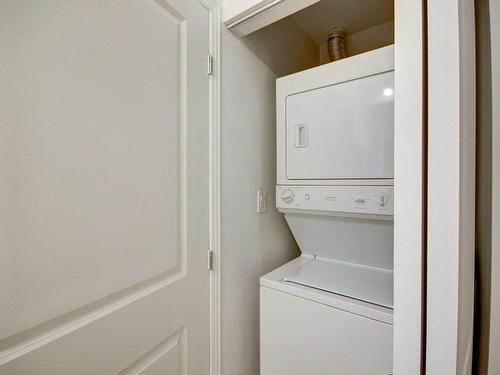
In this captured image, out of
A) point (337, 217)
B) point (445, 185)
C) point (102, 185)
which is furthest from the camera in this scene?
point (337, 217)

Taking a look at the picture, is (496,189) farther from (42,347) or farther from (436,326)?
(42,347)

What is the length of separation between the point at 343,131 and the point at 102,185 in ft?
4.22

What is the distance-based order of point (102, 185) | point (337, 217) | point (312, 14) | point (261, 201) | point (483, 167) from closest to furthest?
point (483, 167)
point (102, 185)
point (337, 217)
point (261, 201)
point (312, 14)

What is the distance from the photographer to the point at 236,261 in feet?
5.07

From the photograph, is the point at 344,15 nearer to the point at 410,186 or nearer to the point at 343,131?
the point at 343,131

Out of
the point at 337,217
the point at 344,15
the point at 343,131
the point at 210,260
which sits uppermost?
the point at 344,15

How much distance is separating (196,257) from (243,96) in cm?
104

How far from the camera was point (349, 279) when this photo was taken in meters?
1.48

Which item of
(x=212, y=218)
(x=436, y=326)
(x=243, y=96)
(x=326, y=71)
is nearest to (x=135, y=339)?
Result: (x=212, y=218)

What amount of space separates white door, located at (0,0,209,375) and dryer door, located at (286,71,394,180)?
0.65 meters

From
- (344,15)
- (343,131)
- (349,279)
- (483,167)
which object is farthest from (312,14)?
(349,279)

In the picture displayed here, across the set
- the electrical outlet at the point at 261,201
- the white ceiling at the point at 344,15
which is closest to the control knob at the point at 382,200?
the electrical outlet at the point at 261,201

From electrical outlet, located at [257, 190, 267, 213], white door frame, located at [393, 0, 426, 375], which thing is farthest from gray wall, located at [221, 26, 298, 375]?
white door frame, located at [393, 0, 426, 375]

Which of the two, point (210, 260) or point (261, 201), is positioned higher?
point (261, 201)
